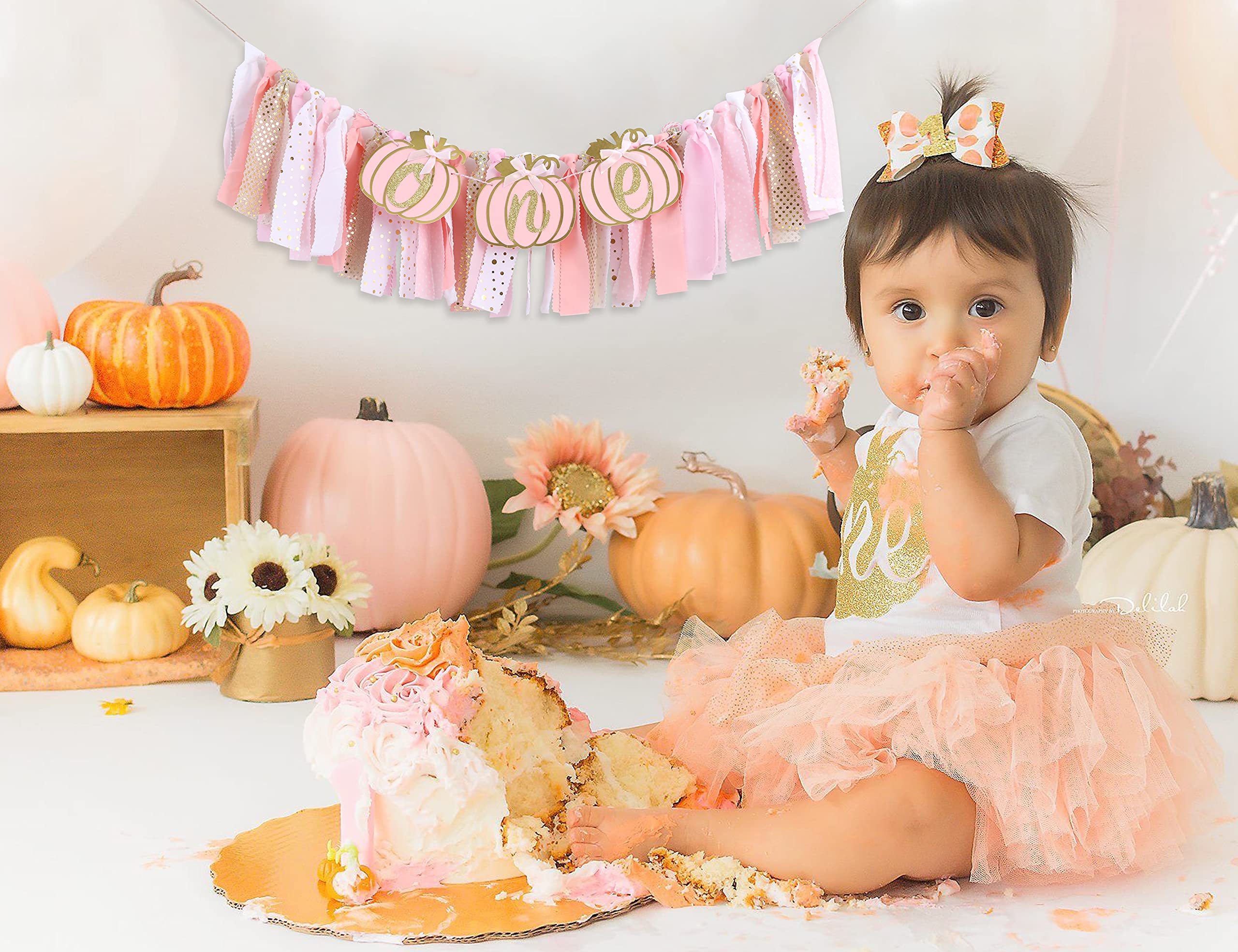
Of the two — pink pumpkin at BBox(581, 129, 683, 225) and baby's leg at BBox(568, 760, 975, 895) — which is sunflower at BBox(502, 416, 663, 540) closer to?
pink pumpkin at BBox(581, 129, 683, 225)

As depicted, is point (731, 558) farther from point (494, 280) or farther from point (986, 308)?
point (986, 308)

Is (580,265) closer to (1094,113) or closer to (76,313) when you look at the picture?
(76,313)

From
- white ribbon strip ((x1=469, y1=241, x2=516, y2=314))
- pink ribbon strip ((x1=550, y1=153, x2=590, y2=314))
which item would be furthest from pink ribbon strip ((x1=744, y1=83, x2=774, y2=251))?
white ribbon strip ((x1=469, y1=241, x2=516, y2=314))

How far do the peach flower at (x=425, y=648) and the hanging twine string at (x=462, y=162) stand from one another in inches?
41.3

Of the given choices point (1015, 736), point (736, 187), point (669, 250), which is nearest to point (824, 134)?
point (736, 187)

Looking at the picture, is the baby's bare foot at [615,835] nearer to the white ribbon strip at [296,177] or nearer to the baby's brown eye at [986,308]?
the baby's brown eye at [986,308]

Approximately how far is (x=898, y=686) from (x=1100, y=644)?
207mm

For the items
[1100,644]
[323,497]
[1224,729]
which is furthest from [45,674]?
[1224,729]

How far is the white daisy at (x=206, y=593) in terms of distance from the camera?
4.91 feet

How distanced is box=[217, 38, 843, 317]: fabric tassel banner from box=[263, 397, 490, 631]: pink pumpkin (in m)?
0.28

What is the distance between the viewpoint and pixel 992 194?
1110 mm

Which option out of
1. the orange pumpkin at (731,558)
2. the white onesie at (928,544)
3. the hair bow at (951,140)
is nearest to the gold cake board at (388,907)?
the white onesie at (928,544)

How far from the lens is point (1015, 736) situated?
982 mm

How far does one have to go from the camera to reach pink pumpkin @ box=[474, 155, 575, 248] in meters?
1.90
